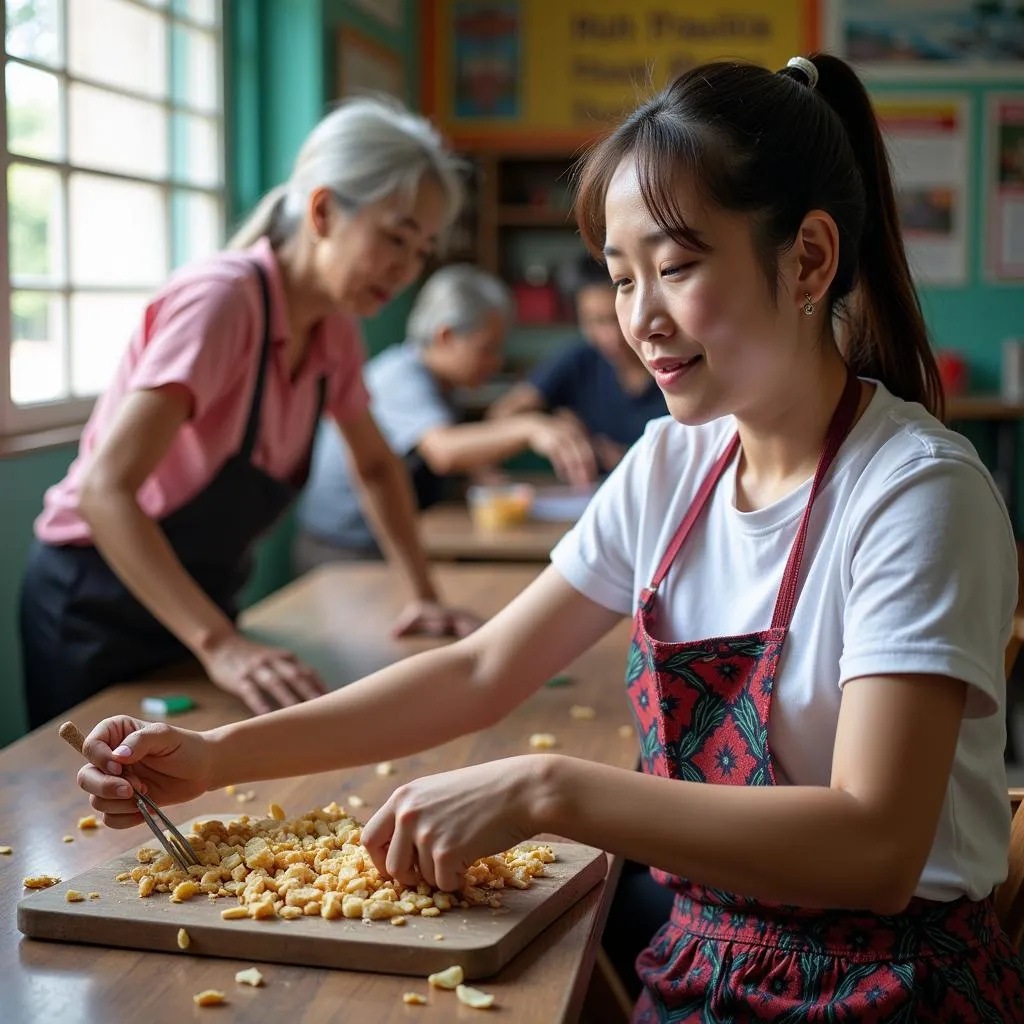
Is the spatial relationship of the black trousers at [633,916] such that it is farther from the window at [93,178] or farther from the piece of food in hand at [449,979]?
the window at [93,178]

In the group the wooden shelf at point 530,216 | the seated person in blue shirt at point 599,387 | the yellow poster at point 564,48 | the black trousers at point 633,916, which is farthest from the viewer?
the wooden shelf at point 530,216

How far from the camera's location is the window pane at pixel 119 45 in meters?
3.22

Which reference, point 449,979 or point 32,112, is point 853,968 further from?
point 32,112

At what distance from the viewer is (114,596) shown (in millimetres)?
2041

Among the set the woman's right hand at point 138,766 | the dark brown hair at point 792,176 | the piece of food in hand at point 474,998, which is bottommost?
the piece of food in hand at point 474,998

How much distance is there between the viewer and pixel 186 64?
392cm

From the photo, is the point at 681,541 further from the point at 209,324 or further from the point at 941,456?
the point at 209,324

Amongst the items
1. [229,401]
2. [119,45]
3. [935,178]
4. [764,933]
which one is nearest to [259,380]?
[229,401]

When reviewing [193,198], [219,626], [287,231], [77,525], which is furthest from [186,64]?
[219,626]

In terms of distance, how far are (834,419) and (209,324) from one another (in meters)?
0.98

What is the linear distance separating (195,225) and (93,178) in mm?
690

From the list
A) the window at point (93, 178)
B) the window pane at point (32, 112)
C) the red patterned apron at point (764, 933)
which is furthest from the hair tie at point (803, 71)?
the window pane at point (32, 112)

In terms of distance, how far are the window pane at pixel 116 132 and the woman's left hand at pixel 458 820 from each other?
8.33 ft

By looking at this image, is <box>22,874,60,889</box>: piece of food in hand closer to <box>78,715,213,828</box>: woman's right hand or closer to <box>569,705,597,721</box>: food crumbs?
<box>78,715,213,828</box>: woman's right hand
